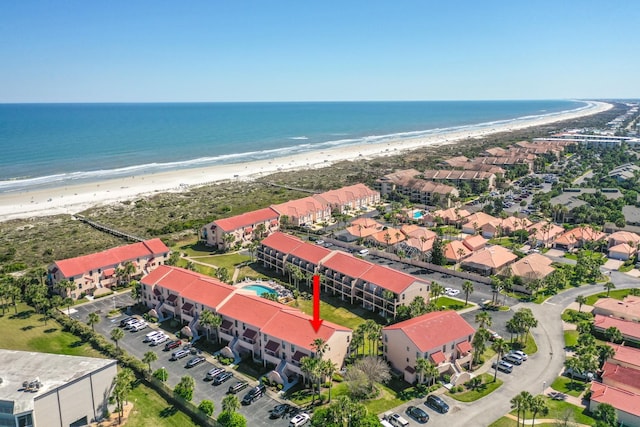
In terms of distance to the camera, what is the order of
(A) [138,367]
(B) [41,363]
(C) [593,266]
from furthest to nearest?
(C) [593,266], (A) [138,367], (B) [41,363]

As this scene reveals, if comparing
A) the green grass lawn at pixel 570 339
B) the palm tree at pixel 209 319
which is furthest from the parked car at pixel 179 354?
the green grass lawn at pixel 570 339

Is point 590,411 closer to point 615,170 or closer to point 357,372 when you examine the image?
point 357,372

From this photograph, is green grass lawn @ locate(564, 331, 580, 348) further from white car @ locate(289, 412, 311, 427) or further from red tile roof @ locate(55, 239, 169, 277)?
red tile roof @ locate(55, 239, 169, 277)

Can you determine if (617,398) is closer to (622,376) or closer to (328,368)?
(622,376)

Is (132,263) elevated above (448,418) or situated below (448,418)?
above

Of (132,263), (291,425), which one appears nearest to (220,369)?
(291,425)

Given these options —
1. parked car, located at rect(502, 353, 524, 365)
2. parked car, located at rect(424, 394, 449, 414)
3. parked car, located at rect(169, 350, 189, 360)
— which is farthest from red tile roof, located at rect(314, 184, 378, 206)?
parked car, located at rect(424, 394, 449, 414)

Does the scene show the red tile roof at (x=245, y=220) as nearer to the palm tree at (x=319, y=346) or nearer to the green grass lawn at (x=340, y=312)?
the green grass lawn at (x=340, y=312)
